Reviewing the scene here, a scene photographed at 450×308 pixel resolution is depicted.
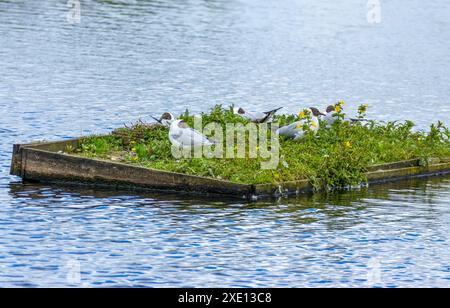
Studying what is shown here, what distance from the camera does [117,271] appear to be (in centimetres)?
1853

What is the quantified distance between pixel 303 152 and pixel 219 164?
79.7 inches

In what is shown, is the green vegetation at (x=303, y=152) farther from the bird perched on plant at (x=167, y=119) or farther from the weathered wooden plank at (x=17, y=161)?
the weathered wooden plank at (x=17, y=161)

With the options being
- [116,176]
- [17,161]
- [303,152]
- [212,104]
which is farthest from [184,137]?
[212,104]

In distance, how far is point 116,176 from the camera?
2366 cm

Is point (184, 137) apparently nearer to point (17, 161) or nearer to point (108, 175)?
point (108, 175)

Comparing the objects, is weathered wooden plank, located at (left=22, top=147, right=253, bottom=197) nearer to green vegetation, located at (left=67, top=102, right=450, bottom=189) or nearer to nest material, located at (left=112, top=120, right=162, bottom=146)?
green vegetation, located at (left=67, top=102, right=450, bottom=189)

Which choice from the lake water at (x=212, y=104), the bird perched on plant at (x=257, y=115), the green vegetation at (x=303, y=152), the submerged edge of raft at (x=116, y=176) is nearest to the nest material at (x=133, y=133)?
the green vegetation at (x=303, y=152)

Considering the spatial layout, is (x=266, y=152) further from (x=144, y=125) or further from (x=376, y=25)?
(x=376, y=25)

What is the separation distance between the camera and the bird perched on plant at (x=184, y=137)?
80.2 ft

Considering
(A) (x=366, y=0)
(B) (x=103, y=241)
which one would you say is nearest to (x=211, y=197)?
(B) (x=103, y=241)

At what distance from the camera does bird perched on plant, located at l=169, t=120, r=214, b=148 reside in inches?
962

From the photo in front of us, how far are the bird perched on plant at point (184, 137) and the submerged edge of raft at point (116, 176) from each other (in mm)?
1334
